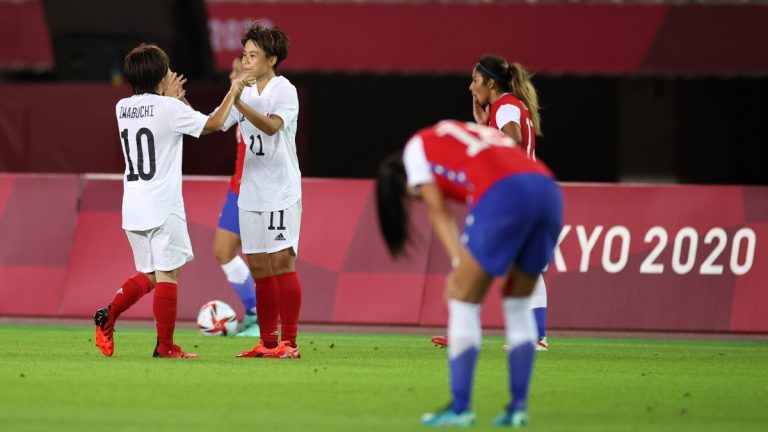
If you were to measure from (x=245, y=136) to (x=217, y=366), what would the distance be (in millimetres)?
1772

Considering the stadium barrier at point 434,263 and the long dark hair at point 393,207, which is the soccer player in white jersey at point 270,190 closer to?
the long dark hair at point 393,207

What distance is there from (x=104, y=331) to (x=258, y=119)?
76.6 inches

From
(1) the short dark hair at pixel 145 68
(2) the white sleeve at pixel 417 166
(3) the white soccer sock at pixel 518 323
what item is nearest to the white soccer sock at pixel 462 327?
(3) the white soccer sock at pixel 518 323

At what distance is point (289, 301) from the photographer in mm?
12055

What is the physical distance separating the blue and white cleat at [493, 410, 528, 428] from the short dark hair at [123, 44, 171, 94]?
468 cm

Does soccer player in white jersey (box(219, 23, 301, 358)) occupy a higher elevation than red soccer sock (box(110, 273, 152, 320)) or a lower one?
higher

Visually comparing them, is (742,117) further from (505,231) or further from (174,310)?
(505,231)

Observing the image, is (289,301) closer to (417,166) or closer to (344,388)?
(344,388)

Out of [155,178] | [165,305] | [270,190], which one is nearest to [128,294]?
[165,305]

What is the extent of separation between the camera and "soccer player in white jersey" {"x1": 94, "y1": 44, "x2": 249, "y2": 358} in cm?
1171

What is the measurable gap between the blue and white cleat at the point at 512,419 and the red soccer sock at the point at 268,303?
13.6 ft

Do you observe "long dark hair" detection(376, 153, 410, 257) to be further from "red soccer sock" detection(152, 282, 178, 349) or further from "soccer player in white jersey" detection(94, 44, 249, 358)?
"red soccer sock" detection(152, 282, 178, 349)

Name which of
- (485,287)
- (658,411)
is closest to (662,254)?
(658,411)

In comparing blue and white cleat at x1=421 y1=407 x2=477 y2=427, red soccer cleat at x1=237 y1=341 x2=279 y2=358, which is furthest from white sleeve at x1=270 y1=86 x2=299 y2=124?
blue and white cleat at x1=421 y1=407 x2=477 y2=427
